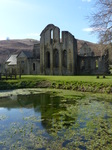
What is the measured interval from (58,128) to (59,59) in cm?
3694

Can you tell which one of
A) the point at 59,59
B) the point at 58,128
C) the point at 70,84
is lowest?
the point at 58,128

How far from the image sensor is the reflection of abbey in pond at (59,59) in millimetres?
45469

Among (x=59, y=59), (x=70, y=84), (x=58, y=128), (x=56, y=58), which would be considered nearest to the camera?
(x=58, y=128)

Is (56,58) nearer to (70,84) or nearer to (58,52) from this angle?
(58,52)

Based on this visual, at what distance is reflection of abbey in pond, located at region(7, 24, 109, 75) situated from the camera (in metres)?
45.5

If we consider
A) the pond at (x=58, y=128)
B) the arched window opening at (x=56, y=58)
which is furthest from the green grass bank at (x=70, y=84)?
the arched window opening at (x=56, y=58)

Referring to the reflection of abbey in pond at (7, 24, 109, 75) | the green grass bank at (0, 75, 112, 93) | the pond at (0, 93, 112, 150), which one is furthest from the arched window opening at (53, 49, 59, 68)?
the pond at (0, 93, 112, 150)

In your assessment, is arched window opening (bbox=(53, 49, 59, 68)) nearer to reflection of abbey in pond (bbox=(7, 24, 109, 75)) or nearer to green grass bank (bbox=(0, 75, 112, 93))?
reflection of abbey in pond (bbox=(7, 24, 109, 75))

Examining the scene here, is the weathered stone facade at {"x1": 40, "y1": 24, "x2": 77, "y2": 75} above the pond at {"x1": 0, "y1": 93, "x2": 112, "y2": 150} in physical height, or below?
above

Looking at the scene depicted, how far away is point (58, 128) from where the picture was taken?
10219mm

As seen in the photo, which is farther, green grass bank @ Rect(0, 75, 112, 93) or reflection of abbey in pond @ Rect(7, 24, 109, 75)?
reflection of abbey in pond @ Rect(7, 24, 109, 75)

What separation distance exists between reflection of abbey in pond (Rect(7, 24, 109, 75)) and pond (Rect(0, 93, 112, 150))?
31.4 metres

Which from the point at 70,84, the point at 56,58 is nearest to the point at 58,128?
the point at 70,84

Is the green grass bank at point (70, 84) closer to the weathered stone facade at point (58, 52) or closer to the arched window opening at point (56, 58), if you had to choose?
the weathered stone facade at point (58, 52)
